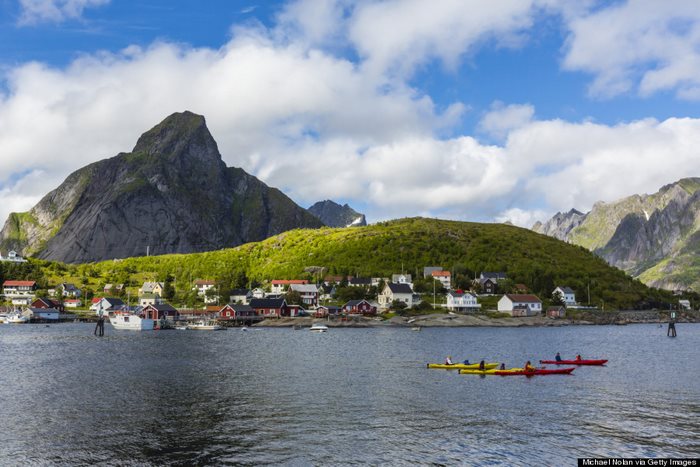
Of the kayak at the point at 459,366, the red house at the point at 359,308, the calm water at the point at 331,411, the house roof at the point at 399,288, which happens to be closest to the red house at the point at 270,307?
the red house at the point at 359,308

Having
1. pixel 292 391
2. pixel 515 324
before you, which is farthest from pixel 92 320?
pixel 292 391

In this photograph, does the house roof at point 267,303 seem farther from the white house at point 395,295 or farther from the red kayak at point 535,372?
the red kayak at point 535,372

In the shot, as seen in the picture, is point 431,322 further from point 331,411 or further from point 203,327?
point 331,411

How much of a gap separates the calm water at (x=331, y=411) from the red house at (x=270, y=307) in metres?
103

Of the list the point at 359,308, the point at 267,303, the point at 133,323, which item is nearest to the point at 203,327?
the point at 133,323

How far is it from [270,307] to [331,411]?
14656 cm

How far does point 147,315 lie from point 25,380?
11305 centimetres

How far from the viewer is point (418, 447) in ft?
115

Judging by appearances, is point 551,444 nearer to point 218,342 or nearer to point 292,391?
point 292,391

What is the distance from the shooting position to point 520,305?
191 meters

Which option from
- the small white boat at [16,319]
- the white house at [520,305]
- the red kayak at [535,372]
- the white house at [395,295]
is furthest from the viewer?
the small white boat at [16,319]

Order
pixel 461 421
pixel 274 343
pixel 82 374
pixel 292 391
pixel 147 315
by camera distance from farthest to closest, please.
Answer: pixel 147 315
pixel 274 343
pixel 82 374
pixel 292 391
pixel 461 421

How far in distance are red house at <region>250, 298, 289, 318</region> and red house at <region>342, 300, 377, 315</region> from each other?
66.7 feet

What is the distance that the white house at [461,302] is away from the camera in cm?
19062
